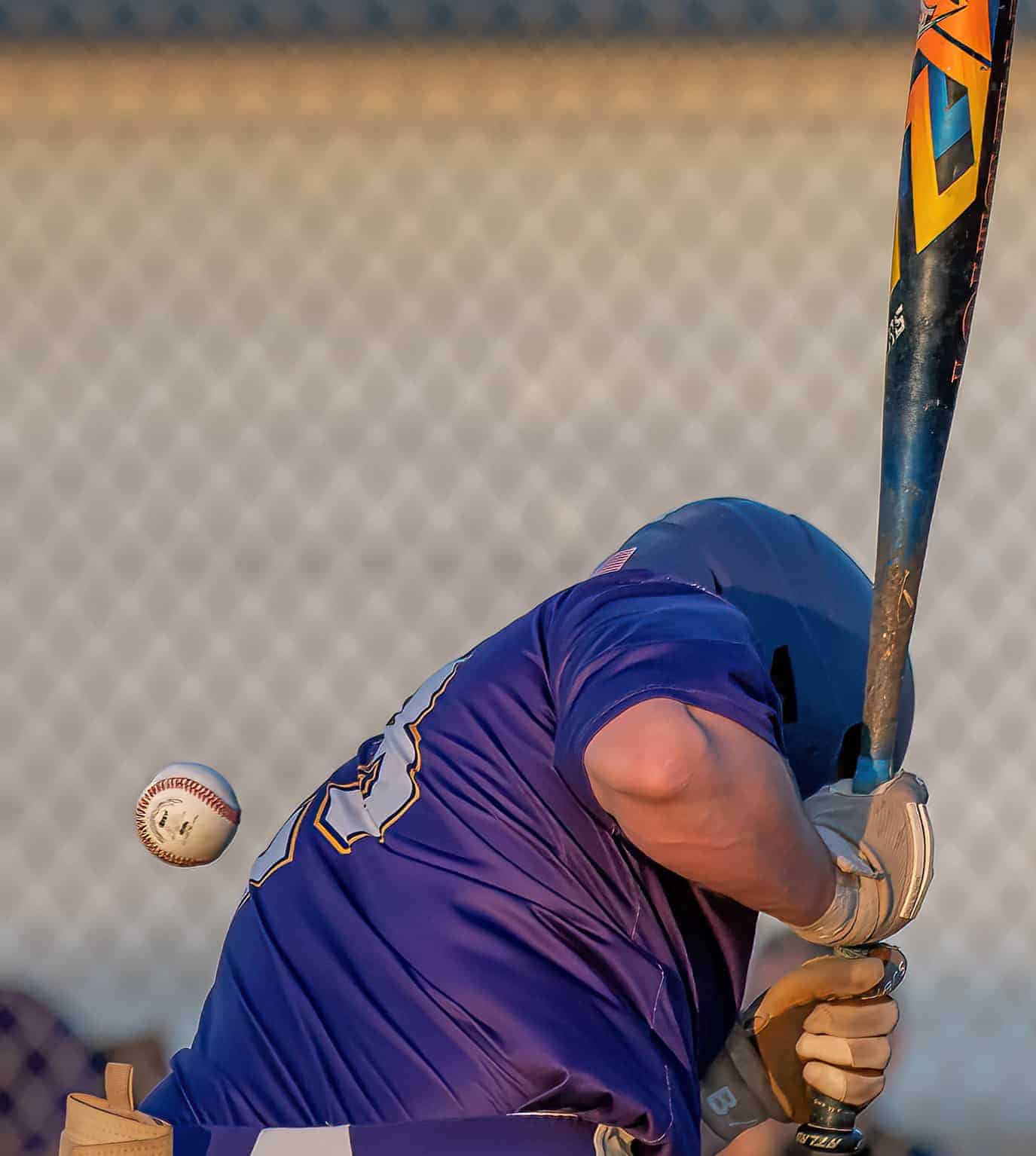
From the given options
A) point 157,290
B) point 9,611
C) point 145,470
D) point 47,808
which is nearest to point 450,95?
point 157,290

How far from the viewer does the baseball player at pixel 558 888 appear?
113 centimetres

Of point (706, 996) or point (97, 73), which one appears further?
point (97, 73)

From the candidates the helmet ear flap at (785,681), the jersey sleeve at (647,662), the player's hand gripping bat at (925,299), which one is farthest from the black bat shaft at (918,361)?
the jersey sleeve at (647,662)

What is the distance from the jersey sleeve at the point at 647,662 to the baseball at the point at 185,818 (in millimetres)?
949

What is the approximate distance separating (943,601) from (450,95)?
6.45 ft

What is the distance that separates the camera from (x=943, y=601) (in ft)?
13.1

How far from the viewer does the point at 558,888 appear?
1266 mm

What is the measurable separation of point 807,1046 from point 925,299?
0.82m

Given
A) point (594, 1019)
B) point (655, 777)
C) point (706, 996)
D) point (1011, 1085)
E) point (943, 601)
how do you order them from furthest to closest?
point (943, 601)
point (1011, 1085)
point (706, 996)
point (594, 1019)
point (655, 777)

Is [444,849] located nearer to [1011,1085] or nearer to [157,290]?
[1011,1085]

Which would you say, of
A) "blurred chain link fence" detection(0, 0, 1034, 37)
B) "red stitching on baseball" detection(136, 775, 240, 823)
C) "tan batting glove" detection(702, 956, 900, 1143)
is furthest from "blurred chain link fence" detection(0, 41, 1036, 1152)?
"tan batting glove" detection(702, 956, 900, 1143)

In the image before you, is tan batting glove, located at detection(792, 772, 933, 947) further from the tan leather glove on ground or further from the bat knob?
the tan leather glove on ground

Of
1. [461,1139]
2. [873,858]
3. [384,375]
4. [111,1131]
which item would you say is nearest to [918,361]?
[873,858]

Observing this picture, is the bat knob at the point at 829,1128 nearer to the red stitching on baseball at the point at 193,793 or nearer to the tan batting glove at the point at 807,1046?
the tan batting glove at the point at 807,1046
